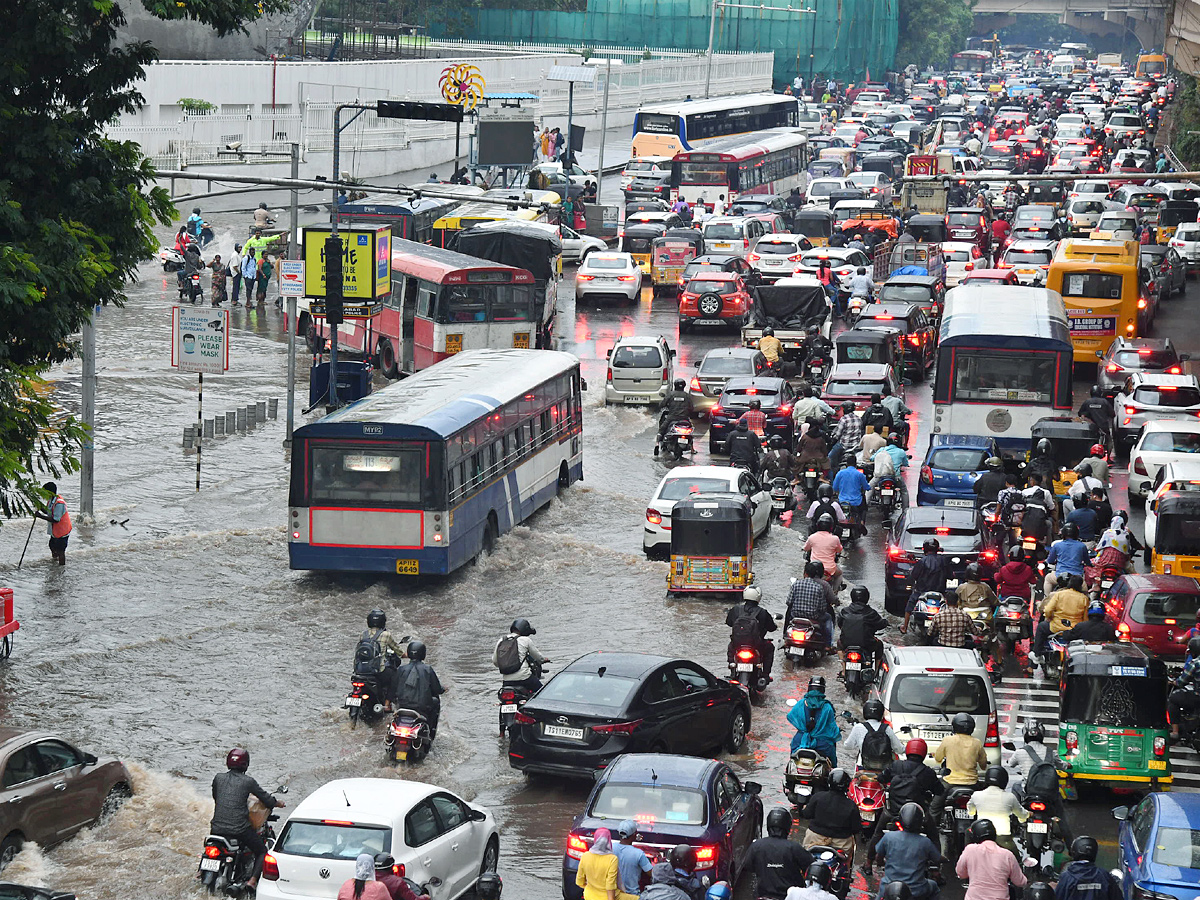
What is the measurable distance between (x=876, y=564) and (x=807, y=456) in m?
3.50

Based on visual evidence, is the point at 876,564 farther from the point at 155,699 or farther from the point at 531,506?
the point at 155,699

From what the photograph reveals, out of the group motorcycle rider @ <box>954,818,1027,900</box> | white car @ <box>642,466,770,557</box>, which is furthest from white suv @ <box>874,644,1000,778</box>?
white car @ <box>642,466,770,557</box>

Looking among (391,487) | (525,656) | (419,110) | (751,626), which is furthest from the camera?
(419,110)

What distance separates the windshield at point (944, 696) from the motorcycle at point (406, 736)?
16.0 feet

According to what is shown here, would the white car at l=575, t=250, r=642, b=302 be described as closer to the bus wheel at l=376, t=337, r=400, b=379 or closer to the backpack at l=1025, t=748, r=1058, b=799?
the bus wheel at l=376, t=337, r=400, b=379

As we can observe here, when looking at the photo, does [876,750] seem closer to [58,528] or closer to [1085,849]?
[1085,849]

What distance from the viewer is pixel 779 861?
557 inches

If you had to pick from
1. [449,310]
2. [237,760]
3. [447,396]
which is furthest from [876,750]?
[449,310]

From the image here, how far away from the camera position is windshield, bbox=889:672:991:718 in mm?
18672

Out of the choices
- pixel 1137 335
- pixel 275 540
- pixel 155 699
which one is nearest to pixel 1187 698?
pixel 155 699

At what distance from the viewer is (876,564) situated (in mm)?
29078

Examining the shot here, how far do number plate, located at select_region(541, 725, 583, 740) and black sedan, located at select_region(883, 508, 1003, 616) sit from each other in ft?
27.2

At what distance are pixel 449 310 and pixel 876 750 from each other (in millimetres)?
24988

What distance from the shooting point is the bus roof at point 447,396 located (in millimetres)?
26578
